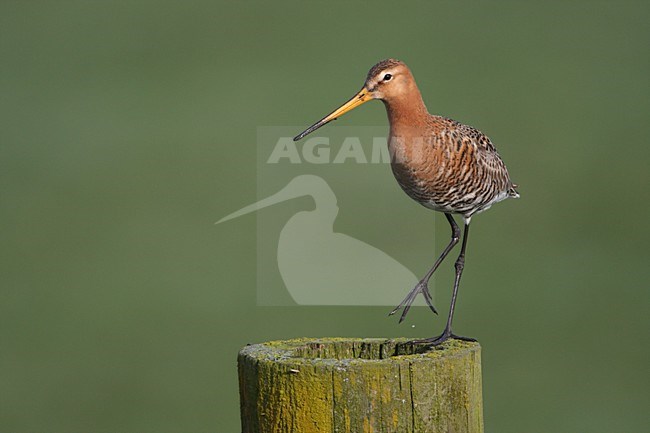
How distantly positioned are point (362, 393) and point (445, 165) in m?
2.17

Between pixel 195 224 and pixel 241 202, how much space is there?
63cm

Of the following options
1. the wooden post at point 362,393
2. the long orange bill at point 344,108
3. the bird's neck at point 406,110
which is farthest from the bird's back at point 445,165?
the wooden post at point 362,393

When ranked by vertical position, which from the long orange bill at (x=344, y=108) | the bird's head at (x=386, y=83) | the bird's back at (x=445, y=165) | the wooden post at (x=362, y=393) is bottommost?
the wooden post at (x=362, y=393)

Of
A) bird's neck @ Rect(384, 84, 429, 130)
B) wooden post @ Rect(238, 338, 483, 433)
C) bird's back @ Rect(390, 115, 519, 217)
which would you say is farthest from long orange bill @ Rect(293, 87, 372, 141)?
wooden post @ Rect(238, 338, 483, 433)

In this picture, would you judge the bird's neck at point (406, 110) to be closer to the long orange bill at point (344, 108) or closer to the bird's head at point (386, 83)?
the bird's head at point (386, 83)

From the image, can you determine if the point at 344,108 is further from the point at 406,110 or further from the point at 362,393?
the point at 362,393

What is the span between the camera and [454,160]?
18.5ft

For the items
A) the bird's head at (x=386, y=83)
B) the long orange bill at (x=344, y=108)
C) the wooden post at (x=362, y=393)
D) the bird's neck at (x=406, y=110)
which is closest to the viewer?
the wooden post at (x=362, y=393)

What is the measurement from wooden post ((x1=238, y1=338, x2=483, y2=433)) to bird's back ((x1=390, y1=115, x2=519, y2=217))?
167 cm

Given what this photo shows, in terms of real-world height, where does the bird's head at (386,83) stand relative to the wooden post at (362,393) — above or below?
above

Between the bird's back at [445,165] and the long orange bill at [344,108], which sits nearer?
the long orange bill at [344,108]

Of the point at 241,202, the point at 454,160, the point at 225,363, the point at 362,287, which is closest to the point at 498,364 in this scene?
the point at 362,287

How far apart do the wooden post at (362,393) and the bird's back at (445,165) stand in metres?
1.67

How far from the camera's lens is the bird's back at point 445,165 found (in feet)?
17.9
